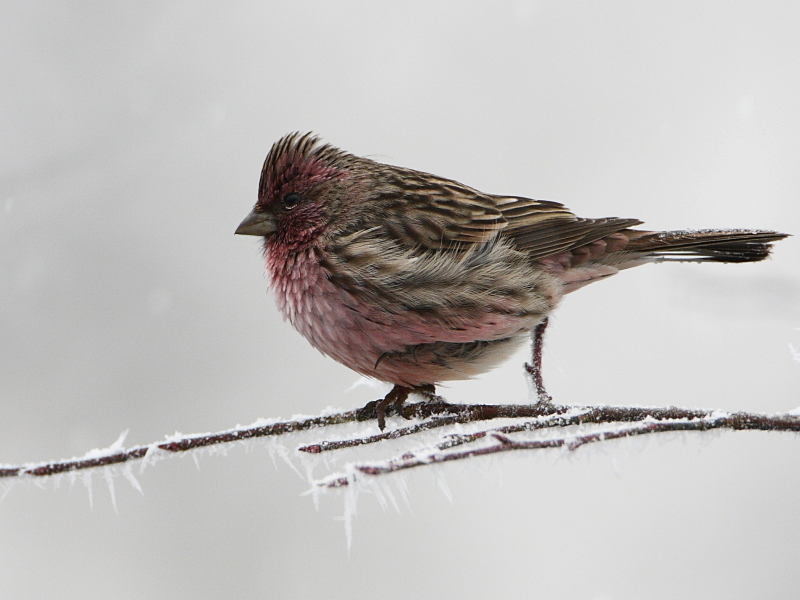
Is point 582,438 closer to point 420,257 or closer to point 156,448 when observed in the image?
point 156,448

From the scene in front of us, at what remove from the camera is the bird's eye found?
5.00 m

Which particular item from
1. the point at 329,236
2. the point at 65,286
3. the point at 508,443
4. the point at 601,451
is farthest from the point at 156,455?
the point at 65,286

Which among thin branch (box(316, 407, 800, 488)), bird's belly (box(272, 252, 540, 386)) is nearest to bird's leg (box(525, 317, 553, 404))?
bird's belly (box(272, 252, 540, 386))

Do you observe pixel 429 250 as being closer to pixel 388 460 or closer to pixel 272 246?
pixel 272 246

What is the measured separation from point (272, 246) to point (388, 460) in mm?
2700

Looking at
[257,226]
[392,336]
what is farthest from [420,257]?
[257,226]

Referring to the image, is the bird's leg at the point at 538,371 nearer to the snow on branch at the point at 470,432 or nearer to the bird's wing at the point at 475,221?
the snow on branch at the point at 470,432

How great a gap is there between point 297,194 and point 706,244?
238 centimetres

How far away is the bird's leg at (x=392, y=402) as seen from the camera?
4050mm

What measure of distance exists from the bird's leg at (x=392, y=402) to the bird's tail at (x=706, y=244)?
4.78ft

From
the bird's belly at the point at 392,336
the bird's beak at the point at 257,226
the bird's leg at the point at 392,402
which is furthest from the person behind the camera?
the bird's beak at the point at 257,226

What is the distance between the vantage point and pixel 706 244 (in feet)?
14.9

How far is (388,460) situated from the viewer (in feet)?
8.00

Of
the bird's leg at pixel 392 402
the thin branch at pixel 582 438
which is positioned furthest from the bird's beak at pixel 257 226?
the thin branch at pixel 582 438
